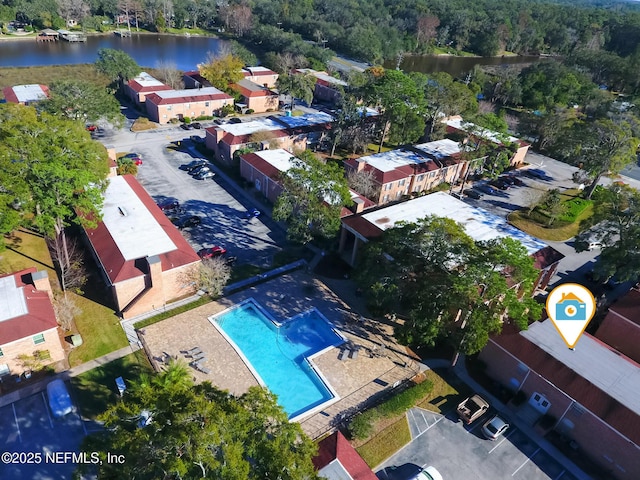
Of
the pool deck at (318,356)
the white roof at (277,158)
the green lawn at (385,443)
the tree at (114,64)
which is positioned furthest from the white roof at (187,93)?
the green lawn at (385,443)

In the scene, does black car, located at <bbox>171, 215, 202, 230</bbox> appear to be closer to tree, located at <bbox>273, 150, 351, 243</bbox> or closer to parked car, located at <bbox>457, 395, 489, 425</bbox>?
tree, located at <bbox>273, 150, 351, 243</bbox>

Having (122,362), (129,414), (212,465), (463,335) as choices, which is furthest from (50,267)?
(463,335)

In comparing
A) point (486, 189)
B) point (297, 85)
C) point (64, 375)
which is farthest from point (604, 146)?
point (64, 375)

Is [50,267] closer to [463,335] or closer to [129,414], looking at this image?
[129,414]

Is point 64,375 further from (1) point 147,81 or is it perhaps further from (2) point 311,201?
(1) point 147,81

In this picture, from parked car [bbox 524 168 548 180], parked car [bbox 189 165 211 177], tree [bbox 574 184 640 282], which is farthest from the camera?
parked car [bbox 524 168 548 180]

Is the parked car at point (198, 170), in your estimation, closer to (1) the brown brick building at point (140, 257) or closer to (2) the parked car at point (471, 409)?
(1) the brown brick building at point (140, 257)

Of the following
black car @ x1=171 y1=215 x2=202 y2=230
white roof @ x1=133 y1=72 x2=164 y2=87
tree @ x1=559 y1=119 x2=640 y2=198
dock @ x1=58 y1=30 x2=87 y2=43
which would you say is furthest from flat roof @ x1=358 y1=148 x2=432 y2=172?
dock @ x1=58 y1=30 x2=87 y2=43
